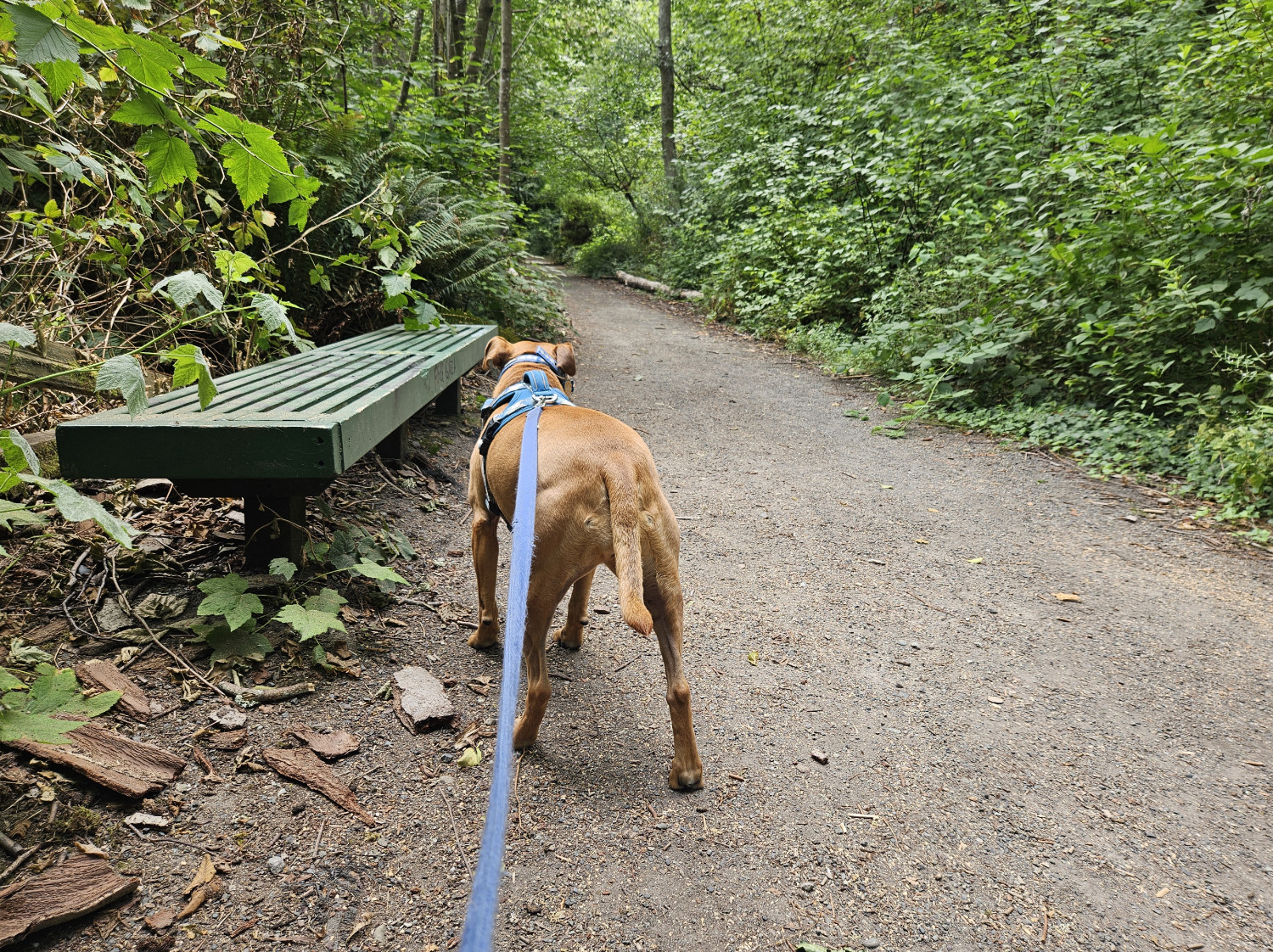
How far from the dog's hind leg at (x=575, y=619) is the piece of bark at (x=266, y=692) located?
1.09 metres

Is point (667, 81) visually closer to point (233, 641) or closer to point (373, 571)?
point (373, 571)

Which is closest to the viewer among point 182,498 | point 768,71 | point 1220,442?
point 182,498

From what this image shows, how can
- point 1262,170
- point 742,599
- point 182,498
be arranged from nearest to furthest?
point 182,498 → point 742,599 → point 1262,170

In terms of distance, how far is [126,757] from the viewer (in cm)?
199

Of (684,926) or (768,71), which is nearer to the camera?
(684,926)

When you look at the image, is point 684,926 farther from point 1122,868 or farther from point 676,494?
point 676,494

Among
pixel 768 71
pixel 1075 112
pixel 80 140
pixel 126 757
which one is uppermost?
pixel 768 71

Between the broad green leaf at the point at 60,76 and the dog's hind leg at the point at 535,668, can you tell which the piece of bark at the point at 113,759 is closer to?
the dog's hind leg at the point at 535,668

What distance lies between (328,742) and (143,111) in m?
1.87

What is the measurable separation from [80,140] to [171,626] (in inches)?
118

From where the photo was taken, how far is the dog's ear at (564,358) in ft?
11.5

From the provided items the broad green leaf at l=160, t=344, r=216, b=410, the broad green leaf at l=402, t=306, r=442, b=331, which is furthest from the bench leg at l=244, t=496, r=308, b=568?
the broad green leaf at l=402, t=306, r=442, b=331

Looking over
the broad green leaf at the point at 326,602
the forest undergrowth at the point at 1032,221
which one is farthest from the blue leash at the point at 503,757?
the forest undergrowth at the point at 1032,221

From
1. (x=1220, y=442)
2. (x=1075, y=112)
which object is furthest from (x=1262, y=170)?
(x=1075, y=112)
